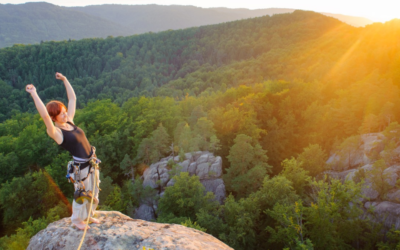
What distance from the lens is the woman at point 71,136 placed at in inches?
180

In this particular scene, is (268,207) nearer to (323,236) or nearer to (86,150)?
(323,236)

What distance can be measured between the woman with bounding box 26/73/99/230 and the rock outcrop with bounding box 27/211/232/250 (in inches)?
13.9

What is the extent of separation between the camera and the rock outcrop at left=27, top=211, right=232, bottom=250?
18.8 feet

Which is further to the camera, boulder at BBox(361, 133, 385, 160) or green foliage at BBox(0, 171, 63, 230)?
green foliage at BBox(0, 171, 63, 230)

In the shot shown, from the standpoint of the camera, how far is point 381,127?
85.1 feet

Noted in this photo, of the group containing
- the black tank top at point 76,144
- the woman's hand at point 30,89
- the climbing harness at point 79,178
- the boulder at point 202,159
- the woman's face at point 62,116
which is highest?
the woman's hand at point 30,89

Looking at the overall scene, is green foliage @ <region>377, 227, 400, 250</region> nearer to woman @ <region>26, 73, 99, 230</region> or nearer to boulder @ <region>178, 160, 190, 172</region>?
boulder @ <region>178, 160, 190, 172</region>

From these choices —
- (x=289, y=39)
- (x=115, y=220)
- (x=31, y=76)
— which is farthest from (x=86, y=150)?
(x=31, y=76)

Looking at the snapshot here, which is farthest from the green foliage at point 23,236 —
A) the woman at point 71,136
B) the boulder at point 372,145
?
the boulder at point 372,145

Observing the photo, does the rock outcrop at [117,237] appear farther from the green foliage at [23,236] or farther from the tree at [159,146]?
the tree at [159,146]

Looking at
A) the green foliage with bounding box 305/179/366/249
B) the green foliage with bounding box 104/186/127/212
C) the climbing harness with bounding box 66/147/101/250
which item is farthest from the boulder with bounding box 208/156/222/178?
the climbing harness with bounding box 66/147/101/250

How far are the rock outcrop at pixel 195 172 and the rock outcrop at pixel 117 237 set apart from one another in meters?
16.7

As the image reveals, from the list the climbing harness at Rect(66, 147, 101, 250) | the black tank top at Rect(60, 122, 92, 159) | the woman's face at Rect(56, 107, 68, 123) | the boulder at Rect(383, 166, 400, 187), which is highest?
the woman's face at Rect(56, 107, 68, 123)

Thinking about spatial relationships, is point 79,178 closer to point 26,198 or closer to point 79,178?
point 79,178
